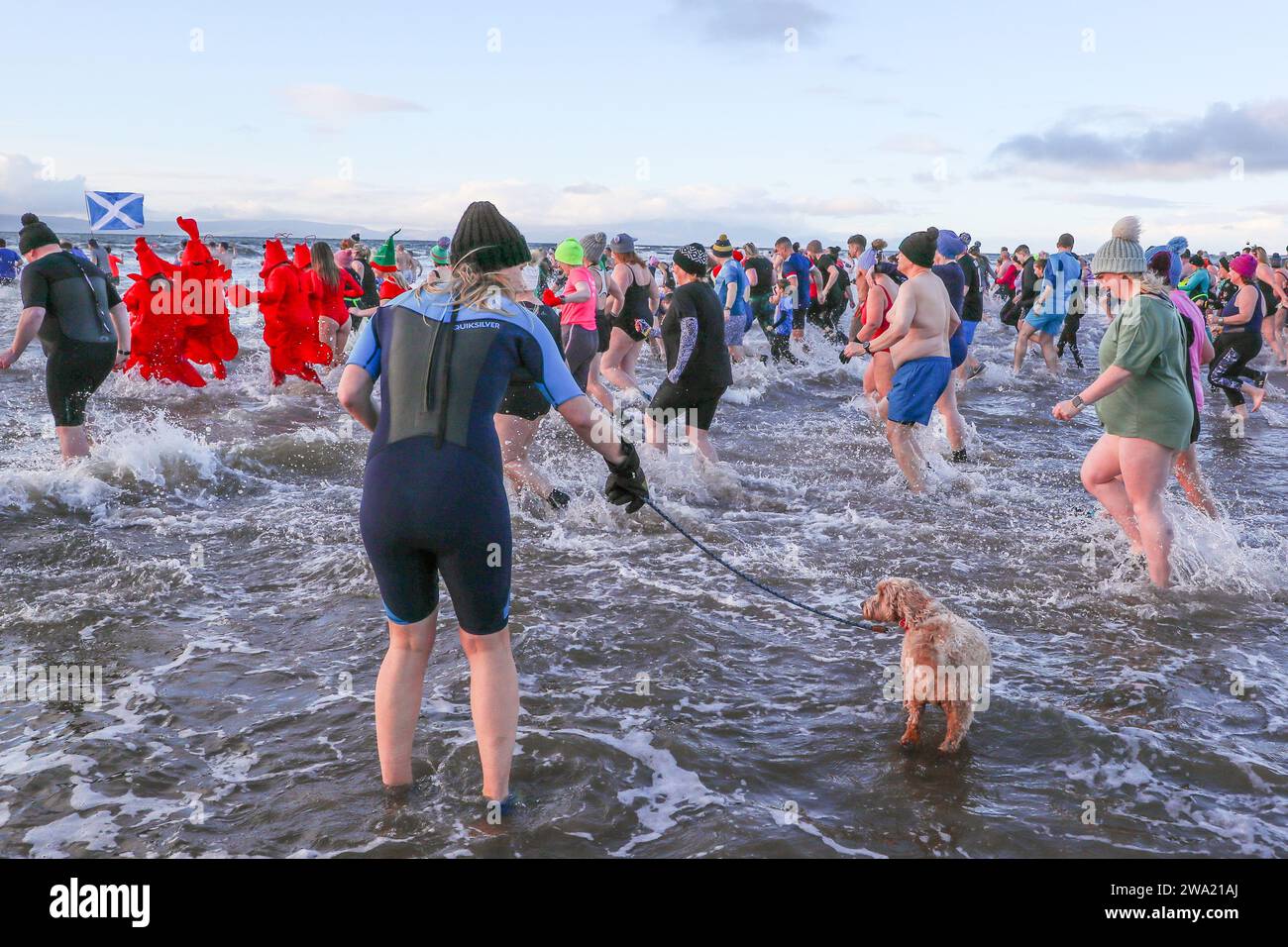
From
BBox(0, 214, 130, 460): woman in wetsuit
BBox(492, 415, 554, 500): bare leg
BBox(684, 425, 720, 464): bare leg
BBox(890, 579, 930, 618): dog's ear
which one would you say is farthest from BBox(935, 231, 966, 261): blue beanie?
BBox(0, 214, 130, 460): woman in wetsuit

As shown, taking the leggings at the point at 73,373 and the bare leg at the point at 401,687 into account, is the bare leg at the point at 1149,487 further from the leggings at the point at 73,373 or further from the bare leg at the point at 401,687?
the leggings at the point at 73,373

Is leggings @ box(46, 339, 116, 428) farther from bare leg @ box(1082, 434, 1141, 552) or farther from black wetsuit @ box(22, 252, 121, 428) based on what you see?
bare leg @ box(1082, 434, 1141, 552)

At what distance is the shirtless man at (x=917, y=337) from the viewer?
7.23 m

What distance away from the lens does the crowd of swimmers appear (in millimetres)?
2914

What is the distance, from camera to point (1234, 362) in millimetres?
11195

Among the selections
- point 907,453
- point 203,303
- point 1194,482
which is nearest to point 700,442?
point 907,453

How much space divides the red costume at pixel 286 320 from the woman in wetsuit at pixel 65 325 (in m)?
4.18

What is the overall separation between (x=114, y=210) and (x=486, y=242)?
34.4 feet

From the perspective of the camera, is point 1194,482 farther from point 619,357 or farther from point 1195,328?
point 619,357

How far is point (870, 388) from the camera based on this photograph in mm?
11125

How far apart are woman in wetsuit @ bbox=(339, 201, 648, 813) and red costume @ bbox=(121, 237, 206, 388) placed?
9522 millimetres

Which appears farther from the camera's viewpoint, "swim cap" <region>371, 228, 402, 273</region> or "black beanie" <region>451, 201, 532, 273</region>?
"swim cap" <region>371, 228, 402, 273</region>

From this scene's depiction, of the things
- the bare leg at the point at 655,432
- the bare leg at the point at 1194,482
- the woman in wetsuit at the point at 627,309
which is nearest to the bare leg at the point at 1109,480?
the bare leg at the point at 1194,482
